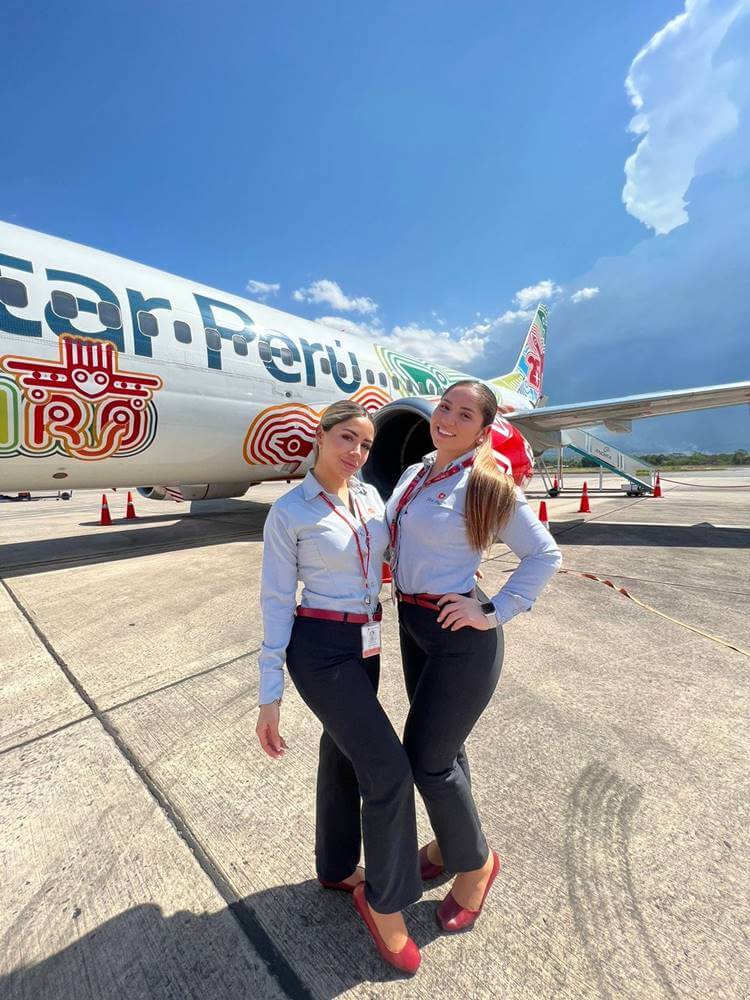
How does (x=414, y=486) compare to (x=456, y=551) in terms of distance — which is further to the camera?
(x=414, y=486)

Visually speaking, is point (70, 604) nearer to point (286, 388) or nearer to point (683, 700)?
point (286, 388)

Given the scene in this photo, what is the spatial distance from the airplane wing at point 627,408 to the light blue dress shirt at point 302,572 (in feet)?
19.8

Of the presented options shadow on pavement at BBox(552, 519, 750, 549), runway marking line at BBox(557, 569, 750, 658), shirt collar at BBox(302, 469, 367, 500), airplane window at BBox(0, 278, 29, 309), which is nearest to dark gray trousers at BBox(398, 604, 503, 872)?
shirt collar at BBox(302, 469, 367, 500)

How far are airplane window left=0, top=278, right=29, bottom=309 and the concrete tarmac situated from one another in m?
2.93

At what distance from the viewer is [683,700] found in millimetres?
2348

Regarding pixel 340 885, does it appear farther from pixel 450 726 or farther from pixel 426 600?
pixel 426 600

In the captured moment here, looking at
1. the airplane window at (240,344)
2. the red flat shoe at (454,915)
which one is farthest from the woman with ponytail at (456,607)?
the airplane window at (240,344)

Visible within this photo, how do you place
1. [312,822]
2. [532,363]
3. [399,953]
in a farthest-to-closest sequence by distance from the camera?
[532,363] < [312,822] < [399,953]

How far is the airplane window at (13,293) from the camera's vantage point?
4.15m

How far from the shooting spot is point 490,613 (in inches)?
50.0

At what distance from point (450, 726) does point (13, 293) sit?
5.30 meters

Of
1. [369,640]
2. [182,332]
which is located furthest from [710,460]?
[369,640]

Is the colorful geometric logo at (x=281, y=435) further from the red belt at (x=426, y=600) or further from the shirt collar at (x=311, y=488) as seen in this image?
the red belt at (x=426, y=600)

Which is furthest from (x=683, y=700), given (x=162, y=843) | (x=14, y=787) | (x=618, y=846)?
(x=14, y=787)
